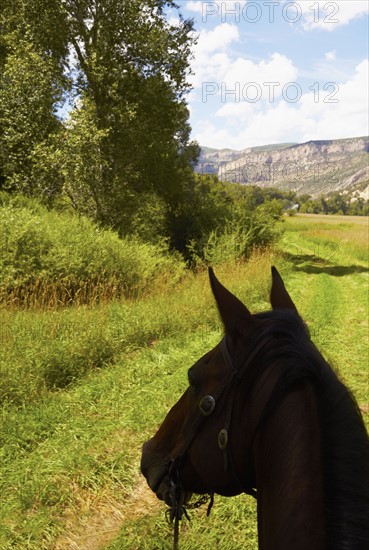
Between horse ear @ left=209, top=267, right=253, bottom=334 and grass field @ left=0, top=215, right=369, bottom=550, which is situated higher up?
horse ear @ left=209, top=267, right=253, bottom=334

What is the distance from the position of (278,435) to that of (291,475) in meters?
0.11

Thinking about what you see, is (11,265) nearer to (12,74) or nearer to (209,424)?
(209,424)

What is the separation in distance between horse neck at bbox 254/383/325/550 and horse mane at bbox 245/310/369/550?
0.02m

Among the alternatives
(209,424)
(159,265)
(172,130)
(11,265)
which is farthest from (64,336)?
(172,130)

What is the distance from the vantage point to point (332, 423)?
1.19 meters

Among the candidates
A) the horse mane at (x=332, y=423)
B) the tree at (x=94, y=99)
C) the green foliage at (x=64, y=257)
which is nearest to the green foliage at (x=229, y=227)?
the tree at (x=94, y=99)

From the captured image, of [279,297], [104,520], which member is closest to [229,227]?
[104,520]

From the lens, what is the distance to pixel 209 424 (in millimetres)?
1438

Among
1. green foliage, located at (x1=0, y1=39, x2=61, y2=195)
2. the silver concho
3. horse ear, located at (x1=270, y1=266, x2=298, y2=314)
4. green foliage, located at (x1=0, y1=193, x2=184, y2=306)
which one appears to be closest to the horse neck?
the silver concho

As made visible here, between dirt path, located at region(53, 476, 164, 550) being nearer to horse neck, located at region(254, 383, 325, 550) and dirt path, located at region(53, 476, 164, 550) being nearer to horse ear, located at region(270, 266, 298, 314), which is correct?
horse neck, located at region(254, 383, 325, 550)

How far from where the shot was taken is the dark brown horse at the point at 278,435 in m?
1.12

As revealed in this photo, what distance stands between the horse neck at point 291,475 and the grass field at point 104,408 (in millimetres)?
616

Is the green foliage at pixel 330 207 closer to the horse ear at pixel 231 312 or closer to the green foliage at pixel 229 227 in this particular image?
the green foliage at pixel 229 227

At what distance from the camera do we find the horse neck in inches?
44.4
